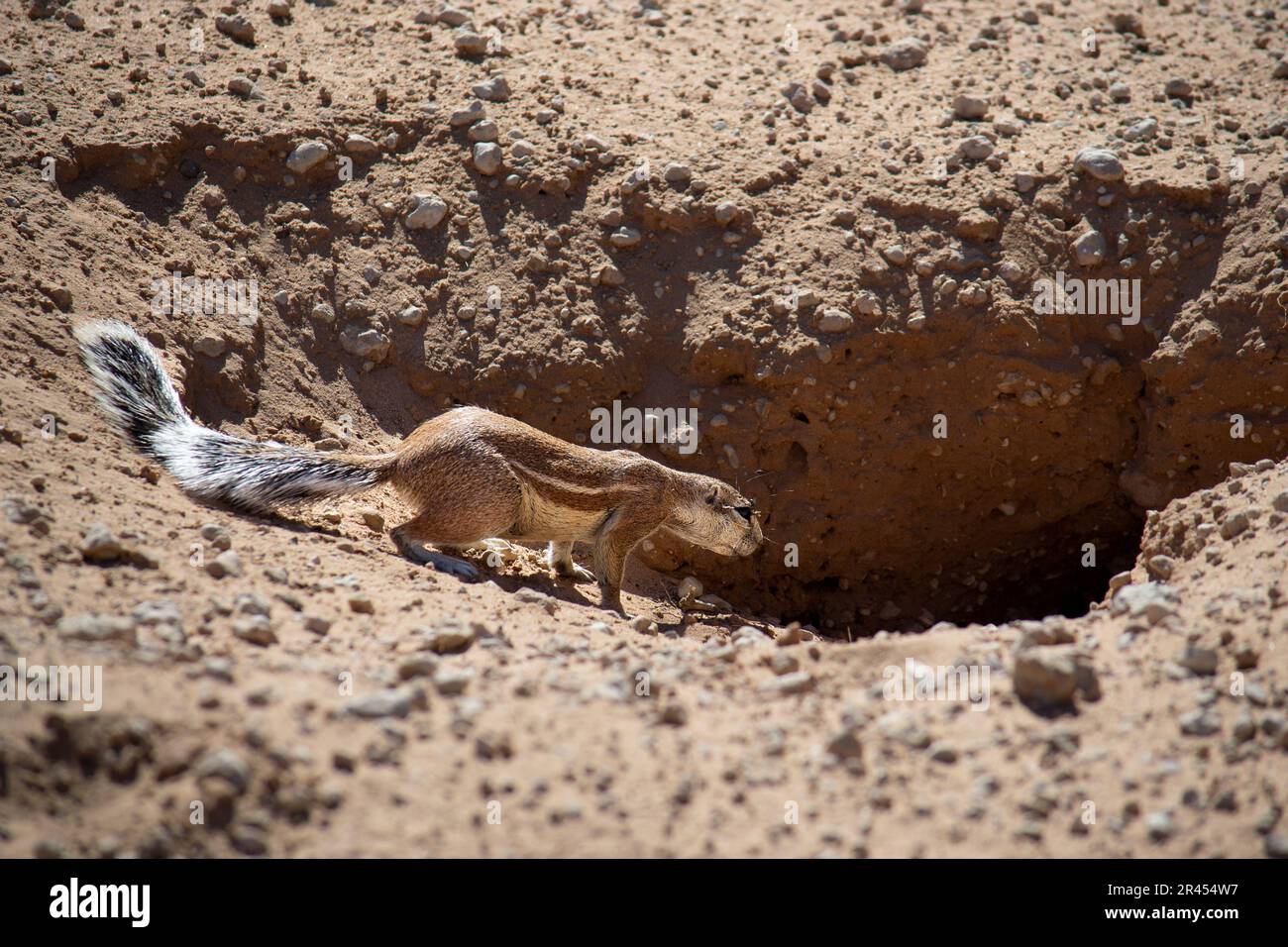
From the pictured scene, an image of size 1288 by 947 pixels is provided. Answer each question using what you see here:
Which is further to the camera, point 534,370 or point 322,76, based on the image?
point 322,76

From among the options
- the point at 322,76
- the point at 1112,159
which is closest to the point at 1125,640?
the point at 1112,159

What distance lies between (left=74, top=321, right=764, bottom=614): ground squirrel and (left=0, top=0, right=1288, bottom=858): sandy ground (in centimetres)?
19

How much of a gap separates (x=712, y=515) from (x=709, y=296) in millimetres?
1644

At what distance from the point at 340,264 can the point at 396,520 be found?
7.00ft

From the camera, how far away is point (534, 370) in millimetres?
7918

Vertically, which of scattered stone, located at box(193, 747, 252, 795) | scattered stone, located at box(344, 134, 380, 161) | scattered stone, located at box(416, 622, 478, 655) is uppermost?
scattered stone, located at box(344, 134, 380, 161)

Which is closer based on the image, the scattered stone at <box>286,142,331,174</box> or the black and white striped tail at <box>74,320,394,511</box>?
the black and white striped tail at <box>74,320,394,511</box>

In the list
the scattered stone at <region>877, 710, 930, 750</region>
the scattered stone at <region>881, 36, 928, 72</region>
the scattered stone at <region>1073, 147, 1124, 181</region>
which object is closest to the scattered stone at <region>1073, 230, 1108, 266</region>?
the scattered stone at <region>1073, 147, 1124, 181</region>

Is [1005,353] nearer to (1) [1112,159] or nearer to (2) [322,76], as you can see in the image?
(1) [1112,159]

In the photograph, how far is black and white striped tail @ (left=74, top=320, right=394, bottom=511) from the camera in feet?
19.6

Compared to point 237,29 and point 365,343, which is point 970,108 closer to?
point 365,343

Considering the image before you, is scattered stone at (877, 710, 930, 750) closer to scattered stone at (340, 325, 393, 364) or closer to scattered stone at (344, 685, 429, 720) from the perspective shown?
scattered stone at (344, 685, 429, 720)

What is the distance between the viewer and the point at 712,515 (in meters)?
7.64

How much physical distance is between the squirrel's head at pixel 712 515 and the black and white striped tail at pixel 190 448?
2260 mm
